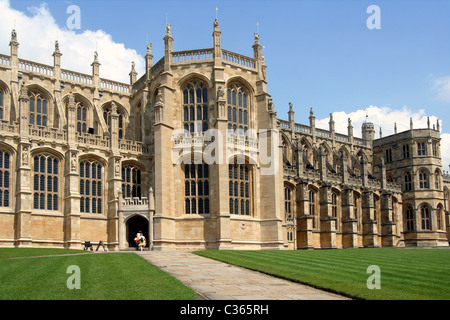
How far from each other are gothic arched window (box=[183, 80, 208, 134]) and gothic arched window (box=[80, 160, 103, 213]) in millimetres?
8060

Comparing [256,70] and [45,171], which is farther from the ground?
[256,70]

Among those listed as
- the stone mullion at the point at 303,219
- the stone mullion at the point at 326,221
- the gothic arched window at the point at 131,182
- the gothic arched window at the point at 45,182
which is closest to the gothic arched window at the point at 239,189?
the gothic arched window at the point at 131,182

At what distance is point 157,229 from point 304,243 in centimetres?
1970

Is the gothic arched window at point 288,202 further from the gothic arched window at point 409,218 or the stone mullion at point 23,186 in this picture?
the stone mullion at point 23,186

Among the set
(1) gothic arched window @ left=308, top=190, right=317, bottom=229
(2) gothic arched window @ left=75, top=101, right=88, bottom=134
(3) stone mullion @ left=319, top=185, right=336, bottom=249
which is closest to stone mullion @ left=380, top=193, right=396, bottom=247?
(3) stone mullion @ left=319, top=185, right=336, bottom=249

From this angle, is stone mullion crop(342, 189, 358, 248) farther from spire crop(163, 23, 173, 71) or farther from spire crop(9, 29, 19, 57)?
spire crop(9, 29, 19, 57)

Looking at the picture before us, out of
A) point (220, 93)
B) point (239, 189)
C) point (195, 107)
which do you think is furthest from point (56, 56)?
point (239, 189)

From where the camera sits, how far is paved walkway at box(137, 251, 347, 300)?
15180 millimetres

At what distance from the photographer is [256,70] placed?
45906mm

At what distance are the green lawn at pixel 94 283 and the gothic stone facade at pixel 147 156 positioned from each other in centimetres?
1710

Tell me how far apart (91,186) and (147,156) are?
5503 mm

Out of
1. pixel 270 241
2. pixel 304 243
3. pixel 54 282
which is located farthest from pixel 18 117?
pixel 304 243

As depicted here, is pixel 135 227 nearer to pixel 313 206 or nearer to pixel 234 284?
pixel 313 206

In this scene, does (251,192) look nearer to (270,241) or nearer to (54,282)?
(270,241)
